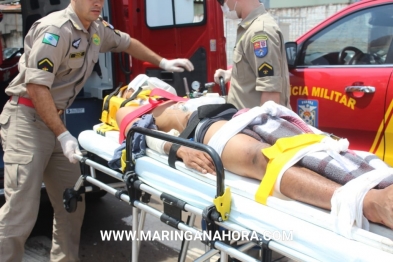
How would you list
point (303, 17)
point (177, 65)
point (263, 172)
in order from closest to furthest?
point (263, 172) → point (177, 65) → point (303, 17)

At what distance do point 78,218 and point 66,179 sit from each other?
0.28m

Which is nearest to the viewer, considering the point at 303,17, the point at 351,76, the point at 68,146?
the point at 68,146

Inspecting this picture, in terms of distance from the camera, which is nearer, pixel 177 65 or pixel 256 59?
pixel 256 59

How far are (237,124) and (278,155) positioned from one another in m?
0.35

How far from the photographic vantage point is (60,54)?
2590 mm

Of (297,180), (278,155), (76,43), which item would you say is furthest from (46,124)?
(297,180)

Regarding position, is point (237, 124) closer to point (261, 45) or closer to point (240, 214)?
point (240, 214)

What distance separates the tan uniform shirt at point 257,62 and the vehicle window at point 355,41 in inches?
33.0

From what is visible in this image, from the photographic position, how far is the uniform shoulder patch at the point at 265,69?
8.42 ft

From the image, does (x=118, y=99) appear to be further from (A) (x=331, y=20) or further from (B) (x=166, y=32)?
(A) (x=331, y=20)

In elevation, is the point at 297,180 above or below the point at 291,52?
below

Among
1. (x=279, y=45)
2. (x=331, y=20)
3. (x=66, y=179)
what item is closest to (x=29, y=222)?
(x=66, y=179)

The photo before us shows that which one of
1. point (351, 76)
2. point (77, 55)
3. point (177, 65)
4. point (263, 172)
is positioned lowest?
point (263, 172)

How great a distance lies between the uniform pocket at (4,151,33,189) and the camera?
8.51ft
